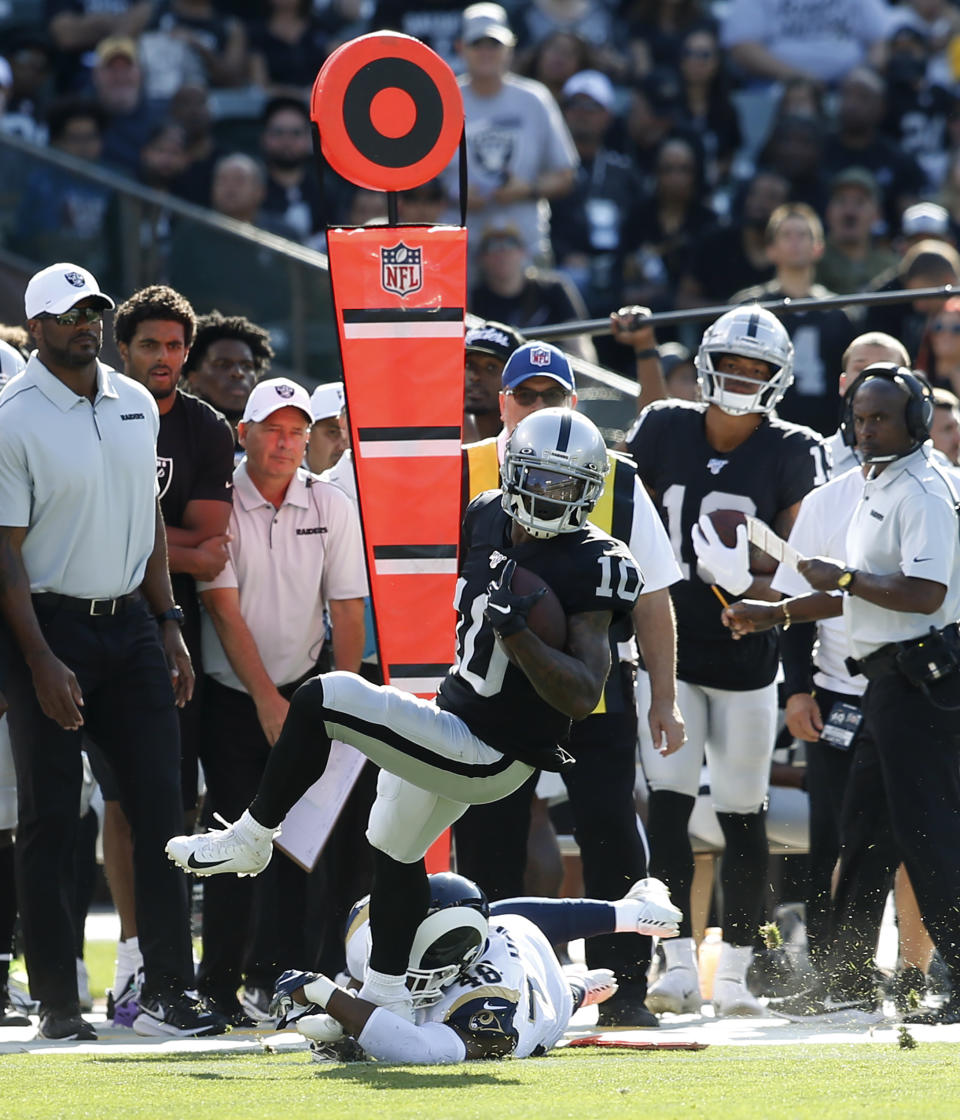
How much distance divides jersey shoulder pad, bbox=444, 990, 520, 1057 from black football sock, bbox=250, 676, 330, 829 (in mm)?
758

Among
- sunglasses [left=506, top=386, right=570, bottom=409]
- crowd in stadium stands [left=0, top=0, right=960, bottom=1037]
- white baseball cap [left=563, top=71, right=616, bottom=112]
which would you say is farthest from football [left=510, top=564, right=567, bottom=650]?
white baseball cap [left=563, top=71, right=616, bottom=112]

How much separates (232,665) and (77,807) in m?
0.95

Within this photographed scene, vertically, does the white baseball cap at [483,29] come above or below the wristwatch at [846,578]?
above

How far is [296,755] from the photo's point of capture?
5.33 m

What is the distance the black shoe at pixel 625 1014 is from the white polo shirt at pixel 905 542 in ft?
4.57

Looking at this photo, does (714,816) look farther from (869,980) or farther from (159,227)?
(159,227)

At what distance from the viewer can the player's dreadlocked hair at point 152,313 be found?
23.4ft

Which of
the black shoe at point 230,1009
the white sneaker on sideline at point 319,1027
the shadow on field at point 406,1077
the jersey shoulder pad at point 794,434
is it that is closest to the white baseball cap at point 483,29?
the jersey shoulder pad at point 794,434

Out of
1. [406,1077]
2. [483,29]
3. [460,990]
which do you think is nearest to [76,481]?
[460,990]

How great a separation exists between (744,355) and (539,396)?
112 centimetres

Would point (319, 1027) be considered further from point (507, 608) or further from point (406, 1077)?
point (507, 608)

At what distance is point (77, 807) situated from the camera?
6.25m

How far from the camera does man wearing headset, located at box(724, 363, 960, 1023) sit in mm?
6398

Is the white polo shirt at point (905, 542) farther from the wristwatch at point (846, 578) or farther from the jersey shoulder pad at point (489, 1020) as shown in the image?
the jersey shoulder pad at point (489, 1020)
